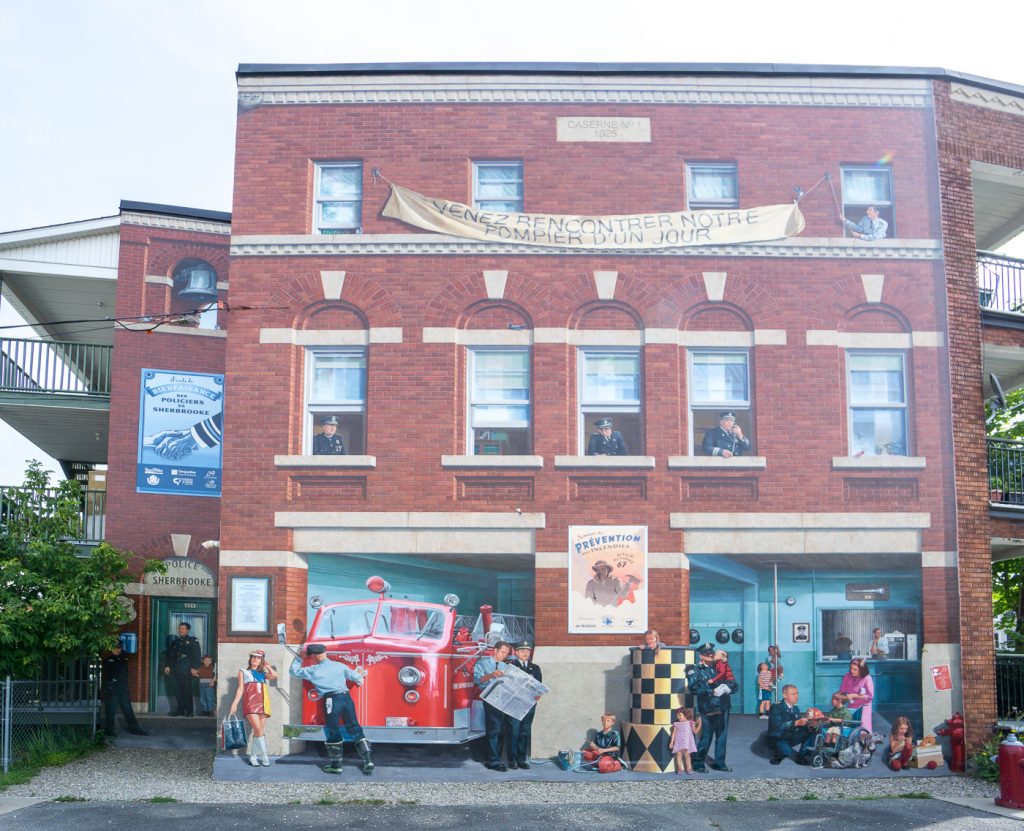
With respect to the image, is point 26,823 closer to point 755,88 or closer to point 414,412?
point 414,412

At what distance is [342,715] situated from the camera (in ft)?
50.4

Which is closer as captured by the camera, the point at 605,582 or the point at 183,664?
the point at 605,582

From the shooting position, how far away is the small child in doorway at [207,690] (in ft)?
68.7

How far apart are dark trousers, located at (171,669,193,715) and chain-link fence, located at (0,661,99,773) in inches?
77.5

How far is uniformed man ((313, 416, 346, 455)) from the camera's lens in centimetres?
1653

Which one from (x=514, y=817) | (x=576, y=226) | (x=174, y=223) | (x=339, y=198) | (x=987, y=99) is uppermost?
(x=987, y=99)

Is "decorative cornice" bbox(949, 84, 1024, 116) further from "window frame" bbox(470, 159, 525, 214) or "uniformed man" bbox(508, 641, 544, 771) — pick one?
"uniformed man" bbox(508, 641, 544, 771)

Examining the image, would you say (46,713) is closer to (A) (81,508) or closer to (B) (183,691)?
(B) (183,691)

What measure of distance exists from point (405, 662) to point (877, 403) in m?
8.04

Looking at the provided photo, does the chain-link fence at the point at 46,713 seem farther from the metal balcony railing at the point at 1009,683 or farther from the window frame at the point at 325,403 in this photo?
the metal balcony railing at the point at 1009,683

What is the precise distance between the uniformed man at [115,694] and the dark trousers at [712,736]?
982cm

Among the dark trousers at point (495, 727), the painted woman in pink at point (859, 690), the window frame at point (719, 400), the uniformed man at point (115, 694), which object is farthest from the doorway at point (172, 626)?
the painted woman in pink at point (859, 690)

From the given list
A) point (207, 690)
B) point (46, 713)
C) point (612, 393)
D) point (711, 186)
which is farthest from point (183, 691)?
point (711, 186)

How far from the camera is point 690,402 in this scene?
16.7 metres
